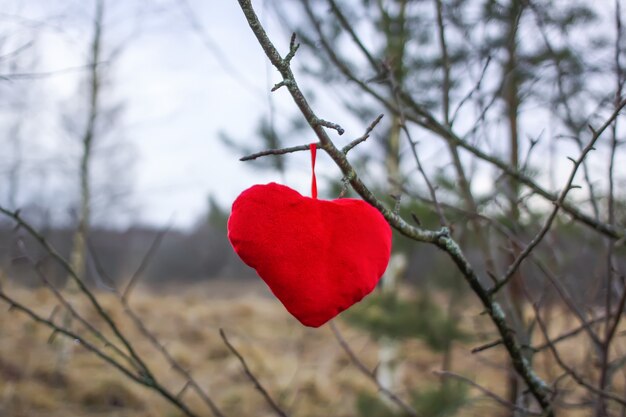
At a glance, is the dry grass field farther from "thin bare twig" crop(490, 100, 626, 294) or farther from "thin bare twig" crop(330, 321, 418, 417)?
"thin bare twig" crop(490, 100, 626, 294)

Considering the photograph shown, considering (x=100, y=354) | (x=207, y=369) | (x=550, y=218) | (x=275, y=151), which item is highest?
(x=207, y=369)

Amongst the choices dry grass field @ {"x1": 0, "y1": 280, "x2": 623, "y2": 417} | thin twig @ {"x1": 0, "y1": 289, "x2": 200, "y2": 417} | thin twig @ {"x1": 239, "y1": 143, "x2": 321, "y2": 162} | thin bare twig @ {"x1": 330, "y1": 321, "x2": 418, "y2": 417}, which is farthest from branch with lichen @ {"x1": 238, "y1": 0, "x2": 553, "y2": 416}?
dry grass field @ {"x1": 0, "y1": 280, "x2": 623, "y2": 417}

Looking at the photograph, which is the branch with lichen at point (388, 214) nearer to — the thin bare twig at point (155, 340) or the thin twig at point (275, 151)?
the thin twig at point (275, 151)

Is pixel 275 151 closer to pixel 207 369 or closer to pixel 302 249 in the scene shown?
pixel 302 249

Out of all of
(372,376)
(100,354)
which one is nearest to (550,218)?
(372,376)

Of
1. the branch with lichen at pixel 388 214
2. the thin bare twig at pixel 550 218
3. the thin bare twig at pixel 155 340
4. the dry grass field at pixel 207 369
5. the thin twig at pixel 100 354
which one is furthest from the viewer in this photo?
the dry grass field at pixel 207 369

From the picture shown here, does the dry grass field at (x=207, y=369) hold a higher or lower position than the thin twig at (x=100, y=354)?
higher

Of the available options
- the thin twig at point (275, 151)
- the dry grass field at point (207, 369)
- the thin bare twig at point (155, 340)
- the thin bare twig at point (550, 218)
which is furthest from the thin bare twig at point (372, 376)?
the dry grass field at point (207, 369)
